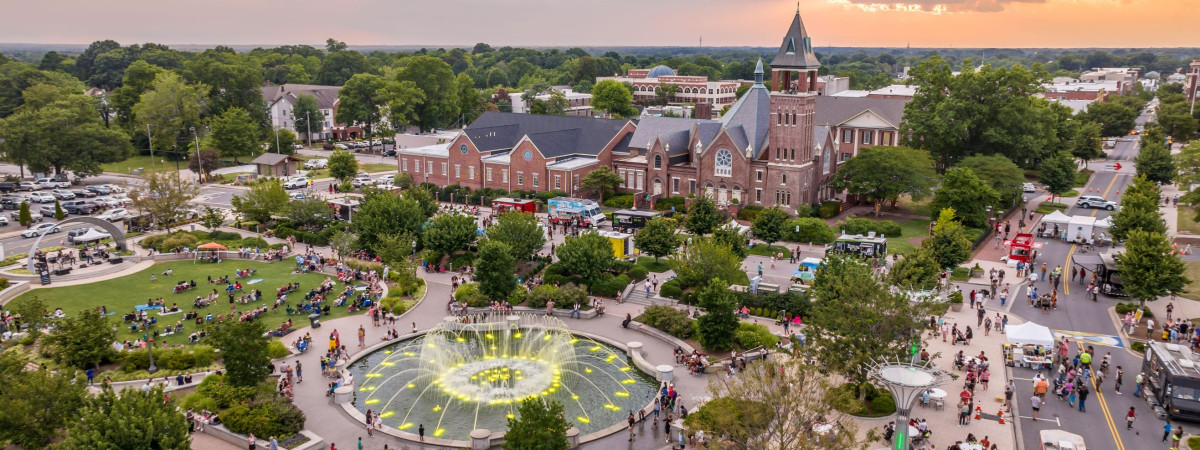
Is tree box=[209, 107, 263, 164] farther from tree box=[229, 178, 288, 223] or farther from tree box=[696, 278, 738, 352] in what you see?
tree box=[696, 278, 738, 352]

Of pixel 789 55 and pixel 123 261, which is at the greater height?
pixel 789 55

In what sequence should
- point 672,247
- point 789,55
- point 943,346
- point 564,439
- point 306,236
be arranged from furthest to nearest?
point 789,55
point 306,236
point 672,247
point 943,346
point 564,439

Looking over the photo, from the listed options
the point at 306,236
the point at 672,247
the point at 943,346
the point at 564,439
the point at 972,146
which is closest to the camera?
the point at 564,439

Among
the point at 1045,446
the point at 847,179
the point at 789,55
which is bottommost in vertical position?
the point at 1045,446

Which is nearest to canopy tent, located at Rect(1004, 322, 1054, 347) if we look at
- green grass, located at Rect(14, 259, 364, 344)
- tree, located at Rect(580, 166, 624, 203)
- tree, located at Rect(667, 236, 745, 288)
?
tree, located at Rect(667, 236, 745, 288)

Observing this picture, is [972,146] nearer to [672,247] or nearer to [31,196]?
[672,247]

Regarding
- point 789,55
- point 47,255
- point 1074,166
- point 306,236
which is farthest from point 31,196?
point 1074,166
